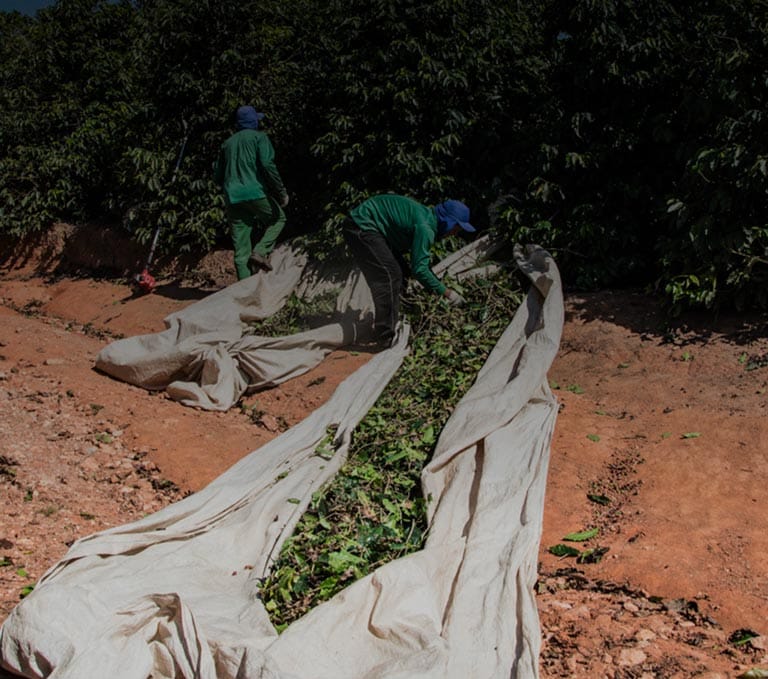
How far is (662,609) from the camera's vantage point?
2605 mm

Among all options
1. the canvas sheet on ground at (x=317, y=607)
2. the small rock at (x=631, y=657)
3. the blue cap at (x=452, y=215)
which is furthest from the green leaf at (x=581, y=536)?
the blue cap at (x=452, y=215)

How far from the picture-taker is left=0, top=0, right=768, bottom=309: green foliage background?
4.95 m

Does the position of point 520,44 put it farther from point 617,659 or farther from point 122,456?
point 617,659

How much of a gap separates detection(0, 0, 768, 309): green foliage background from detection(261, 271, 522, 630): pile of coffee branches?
1.03m

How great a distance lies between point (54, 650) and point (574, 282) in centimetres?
459

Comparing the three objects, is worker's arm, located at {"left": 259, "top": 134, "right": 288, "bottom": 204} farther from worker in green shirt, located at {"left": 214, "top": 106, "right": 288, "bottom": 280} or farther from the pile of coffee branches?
the pile of coffee branches

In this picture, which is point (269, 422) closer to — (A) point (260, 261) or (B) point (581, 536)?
(A) point (260, 261)

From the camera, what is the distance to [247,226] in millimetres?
6391

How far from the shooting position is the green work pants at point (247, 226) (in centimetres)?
628

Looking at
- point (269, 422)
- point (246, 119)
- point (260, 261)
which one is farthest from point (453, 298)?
point (246, 119)

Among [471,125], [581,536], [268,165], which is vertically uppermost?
[471,125]

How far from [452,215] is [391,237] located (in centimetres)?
46

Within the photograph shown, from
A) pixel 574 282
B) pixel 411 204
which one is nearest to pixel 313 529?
pixel 411 204

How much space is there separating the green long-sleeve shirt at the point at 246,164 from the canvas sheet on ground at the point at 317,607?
9.79 feet
